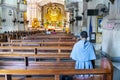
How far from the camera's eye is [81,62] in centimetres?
A: 464

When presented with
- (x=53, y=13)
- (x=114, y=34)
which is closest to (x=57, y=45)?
(x=114, y=34)

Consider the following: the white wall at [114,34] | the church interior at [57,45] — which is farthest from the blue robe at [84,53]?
the white wall at [114,34]

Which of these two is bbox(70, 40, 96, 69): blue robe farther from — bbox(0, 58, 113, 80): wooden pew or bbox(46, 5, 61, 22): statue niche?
bbox(46, 5, 61, 22): statue niche

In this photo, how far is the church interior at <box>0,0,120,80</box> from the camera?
331 centimetres

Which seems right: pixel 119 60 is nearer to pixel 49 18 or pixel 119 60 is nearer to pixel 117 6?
pixel 117 6

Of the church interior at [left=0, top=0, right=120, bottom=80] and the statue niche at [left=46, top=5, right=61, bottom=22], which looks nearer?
the church interior at [left=0, top=0, right=120, bottom=80]

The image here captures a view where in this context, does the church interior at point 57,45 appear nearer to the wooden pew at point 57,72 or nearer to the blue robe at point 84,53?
the wooden pew at point 57,72

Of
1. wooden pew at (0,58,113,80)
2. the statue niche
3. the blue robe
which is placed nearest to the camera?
wooden pew at (0,58,113,80)

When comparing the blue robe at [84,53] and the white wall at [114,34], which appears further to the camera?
the white wall at [114,34]

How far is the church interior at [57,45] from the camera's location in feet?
10.9

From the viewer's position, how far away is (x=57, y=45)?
32.0 feet

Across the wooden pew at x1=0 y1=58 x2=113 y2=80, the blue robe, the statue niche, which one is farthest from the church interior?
the statue niche

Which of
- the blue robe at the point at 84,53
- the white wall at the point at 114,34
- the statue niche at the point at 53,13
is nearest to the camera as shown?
the blue robe at the point at 84,53

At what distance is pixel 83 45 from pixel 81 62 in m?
0.36
